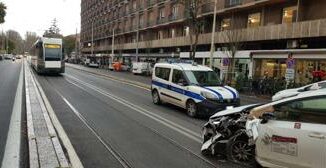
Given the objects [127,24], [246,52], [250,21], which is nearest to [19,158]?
[246,52]

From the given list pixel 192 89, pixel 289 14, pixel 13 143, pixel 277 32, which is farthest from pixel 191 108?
pixel 289 14

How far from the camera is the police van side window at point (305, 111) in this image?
6453 millimetres

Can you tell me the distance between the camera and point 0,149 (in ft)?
27.0

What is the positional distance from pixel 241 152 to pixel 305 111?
5.22ft

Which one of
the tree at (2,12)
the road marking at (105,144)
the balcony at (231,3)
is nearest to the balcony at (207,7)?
the balcony at (231,3)

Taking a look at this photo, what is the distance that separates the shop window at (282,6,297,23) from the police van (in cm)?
1953

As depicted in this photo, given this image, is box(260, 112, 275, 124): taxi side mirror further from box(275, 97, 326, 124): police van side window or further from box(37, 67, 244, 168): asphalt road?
box(37, 67, 244, 168): asphalt road

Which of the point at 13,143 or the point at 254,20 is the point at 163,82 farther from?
the point at 254,20

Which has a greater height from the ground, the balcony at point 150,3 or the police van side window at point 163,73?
the balcony at point 150,3

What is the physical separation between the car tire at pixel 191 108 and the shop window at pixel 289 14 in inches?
847

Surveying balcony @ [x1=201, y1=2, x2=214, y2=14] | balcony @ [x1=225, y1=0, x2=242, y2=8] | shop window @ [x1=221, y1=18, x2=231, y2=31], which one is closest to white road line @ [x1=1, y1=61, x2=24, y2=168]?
balcony @ [x1=225, y1=0, x2=242, y2=8]

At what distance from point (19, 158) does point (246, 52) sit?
103 ft

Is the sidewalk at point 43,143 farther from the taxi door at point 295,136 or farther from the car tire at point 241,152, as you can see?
the taxi door at point 295,136

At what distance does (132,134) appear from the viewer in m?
10.2
